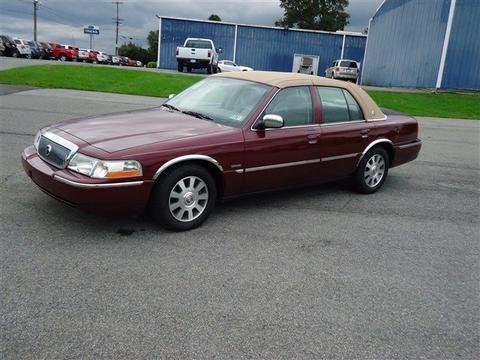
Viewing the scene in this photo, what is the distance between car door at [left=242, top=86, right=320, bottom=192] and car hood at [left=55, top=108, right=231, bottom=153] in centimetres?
44

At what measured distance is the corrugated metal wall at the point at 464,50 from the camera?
22.4 m

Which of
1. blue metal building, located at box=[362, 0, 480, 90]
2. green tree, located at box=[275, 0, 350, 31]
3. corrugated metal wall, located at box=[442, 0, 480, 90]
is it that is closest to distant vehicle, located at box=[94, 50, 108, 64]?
green tree, located at box=[275, 0, 350, 31]

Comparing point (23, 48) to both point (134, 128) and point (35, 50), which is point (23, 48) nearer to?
point (35, 50)

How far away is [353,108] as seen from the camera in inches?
231

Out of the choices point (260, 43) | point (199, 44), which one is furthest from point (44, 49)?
point (199, 44)

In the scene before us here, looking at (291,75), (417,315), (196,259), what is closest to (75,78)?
(291,75)

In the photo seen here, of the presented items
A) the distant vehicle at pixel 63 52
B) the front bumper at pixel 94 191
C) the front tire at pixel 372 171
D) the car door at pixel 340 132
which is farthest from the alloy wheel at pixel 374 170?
the distant vehicle at pixel 63 52

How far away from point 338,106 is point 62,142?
3.30m

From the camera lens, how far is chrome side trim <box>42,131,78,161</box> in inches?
157

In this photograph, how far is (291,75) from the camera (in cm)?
551

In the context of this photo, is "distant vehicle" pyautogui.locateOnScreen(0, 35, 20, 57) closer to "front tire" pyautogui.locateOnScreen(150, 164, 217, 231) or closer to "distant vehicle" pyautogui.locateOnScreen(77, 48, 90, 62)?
"distant vehicle" pyautogui.locateOnScreen(77, 48, 90, 62)

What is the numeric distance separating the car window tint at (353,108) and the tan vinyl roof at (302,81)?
0.06 meters

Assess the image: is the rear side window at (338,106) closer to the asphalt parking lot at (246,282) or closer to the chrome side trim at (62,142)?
the asphalt parking lot at (246,282)

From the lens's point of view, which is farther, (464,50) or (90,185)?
(464,50)
